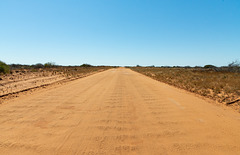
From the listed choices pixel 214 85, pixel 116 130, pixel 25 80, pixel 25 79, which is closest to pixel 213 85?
pixel 214 85

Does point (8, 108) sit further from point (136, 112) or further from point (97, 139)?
point (136, 112)

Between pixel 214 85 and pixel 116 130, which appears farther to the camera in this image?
pixel 214 85

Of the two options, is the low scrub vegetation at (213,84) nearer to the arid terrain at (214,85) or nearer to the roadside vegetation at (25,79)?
the arid terrain at (214,85)

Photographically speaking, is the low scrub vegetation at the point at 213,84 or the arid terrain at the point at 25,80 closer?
the low scrub vegetation at the point at 213,84

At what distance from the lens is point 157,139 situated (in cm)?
318

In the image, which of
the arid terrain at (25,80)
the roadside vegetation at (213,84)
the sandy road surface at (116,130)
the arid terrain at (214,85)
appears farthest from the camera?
the arid terrain at (25,80)

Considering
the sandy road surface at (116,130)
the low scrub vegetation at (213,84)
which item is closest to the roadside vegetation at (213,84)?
the low scrub vegetation at (213,84)

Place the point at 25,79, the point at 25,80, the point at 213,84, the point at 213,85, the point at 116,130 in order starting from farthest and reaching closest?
1. the point at 25,79
2. the point at 25,80
3. the point at 213,84
4. the point at 213,85
5. the point at 116,130

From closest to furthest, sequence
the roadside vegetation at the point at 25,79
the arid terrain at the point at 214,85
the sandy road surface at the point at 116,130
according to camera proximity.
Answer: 1. the sandy road surface at the point at 116,130
2. the arid terrain at the point at 214,85
3. the roadside vegetation at the point at 25,79

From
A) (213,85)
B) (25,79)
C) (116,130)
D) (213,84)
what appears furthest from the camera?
(25,79)

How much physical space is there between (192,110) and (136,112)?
246 cm

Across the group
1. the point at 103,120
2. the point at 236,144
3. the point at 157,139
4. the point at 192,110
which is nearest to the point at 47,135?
the point at 103,120

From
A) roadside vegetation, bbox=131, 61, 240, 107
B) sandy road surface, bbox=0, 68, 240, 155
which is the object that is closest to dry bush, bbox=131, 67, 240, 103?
roadside vegetation, bbox=131, 61, 240, 107

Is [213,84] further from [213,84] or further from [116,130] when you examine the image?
[116,130]
